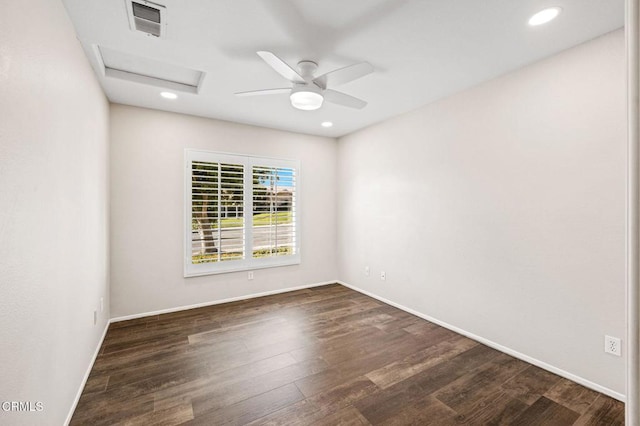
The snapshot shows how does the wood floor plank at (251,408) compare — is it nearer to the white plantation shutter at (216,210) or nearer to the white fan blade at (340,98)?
the white plantation shutter at (216,210)

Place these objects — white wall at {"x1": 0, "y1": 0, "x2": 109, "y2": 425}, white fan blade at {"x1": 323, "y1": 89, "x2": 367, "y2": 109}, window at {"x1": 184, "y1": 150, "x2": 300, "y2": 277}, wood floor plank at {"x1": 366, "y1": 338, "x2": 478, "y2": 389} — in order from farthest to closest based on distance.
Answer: window at {"x1": 184, "y1": 150, "x2": 300, "y2": 277} → white fan blade at {"x1": 323, "y1": 89, "x2": 367, "y2": 109} → wood floor plank at {"x1": 366, "y1": 338, "x2": 478, "y2": 389} → white wall at {"x1": 0, "y1": 0, "x2": 109, "y2": 425}

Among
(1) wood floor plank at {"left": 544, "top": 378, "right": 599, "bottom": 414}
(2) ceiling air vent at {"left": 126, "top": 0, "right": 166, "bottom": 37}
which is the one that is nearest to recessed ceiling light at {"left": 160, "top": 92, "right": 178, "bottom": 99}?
(2) ceiling air vent at {"left": 126, "top": 0, "right": 166, "bottom": 37}

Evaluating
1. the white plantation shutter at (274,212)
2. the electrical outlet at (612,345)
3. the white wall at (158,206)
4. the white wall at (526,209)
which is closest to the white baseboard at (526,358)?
the white wall at (526,209)

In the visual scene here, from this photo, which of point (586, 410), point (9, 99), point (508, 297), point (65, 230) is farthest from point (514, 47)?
point (65, 230)

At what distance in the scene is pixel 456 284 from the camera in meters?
3.15

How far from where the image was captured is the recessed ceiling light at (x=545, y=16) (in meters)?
1.84

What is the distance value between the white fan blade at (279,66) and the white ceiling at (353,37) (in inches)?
9.7

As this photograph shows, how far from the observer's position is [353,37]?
Result: 212 centimetres

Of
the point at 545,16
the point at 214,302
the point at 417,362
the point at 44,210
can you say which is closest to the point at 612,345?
the point at 417,362

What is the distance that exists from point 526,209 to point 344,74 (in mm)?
1971

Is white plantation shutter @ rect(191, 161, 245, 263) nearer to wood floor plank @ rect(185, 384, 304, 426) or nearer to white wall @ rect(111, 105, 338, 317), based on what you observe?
white wall @ rect(111, 105, 338, 317)

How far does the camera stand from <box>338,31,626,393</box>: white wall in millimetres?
2105

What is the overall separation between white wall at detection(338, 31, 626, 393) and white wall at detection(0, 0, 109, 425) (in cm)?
334

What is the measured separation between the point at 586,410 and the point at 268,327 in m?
2.72
